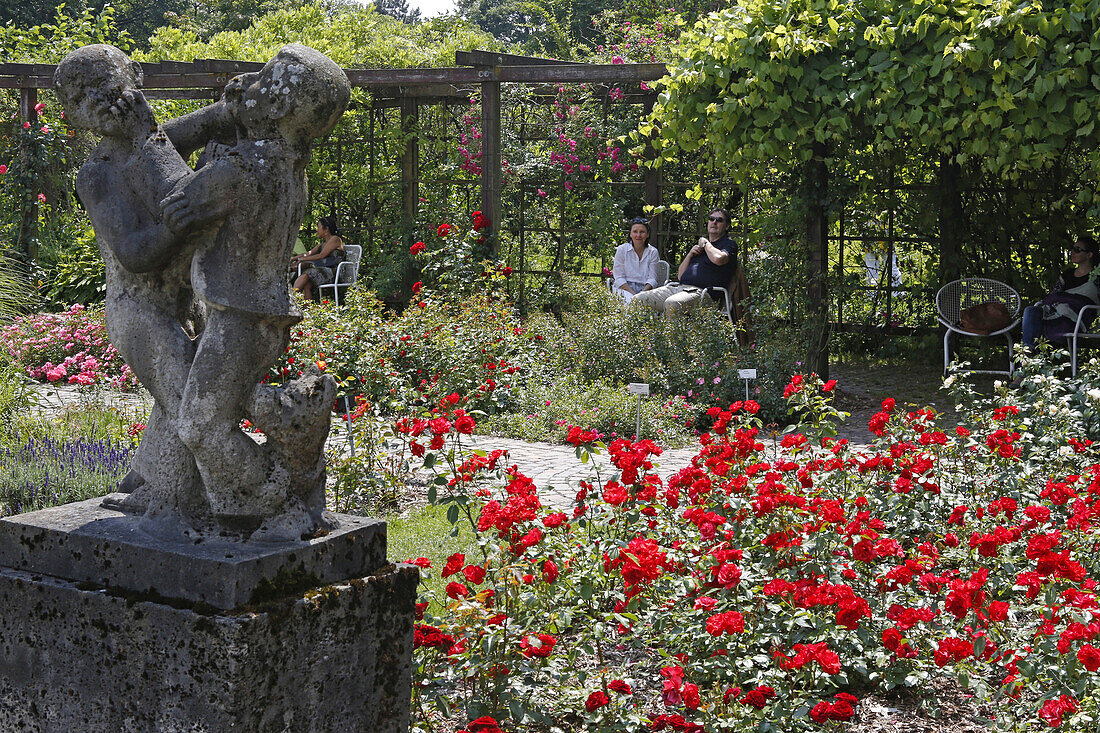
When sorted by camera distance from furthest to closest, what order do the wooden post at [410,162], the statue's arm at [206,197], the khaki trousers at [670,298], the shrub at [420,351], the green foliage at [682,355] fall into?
the wooden post at [410,162]
the khaki trousers at [670,298]
the green foliage at [682,355]
the shrub at [420,351]
the statue's arm at [206,197]

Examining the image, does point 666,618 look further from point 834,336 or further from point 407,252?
point 407,252

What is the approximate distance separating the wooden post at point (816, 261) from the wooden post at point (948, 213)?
1.75m

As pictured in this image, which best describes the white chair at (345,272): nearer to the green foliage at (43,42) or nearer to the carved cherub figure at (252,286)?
the green foliage at (43,42)

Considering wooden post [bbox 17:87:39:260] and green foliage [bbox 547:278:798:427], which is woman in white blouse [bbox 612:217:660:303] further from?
wooden post [bbox 17:87:39:260]

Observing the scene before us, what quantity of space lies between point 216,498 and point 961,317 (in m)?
7.13

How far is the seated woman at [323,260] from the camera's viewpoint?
10356 mm

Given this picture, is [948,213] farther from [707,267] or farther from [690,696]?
[690,696]

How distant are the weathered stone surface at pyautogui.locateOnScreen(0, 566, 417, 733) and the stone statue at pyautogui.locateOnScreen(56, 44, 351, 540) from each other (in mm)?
199

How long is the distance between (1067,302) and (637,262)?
337 cm

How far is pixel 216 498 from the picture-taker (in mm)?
2354

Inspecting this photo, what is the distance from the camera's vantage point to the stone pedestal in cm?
215

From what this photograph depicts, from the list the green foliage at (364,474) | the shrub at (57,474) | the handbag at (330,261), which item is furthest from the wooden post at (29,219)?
the green foliage at (364,474)

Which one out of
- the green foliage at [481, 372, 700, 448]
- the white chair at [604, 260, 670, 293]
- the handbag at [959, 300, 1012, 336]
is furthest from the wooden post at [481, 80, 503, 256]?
the handbag at [959, 300, 1012, 336]

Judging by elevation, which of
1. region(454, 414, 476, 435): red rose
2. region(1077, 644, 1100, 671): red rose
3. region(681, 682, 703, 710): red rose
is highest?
region(454, 414, 476, 435): red rose
